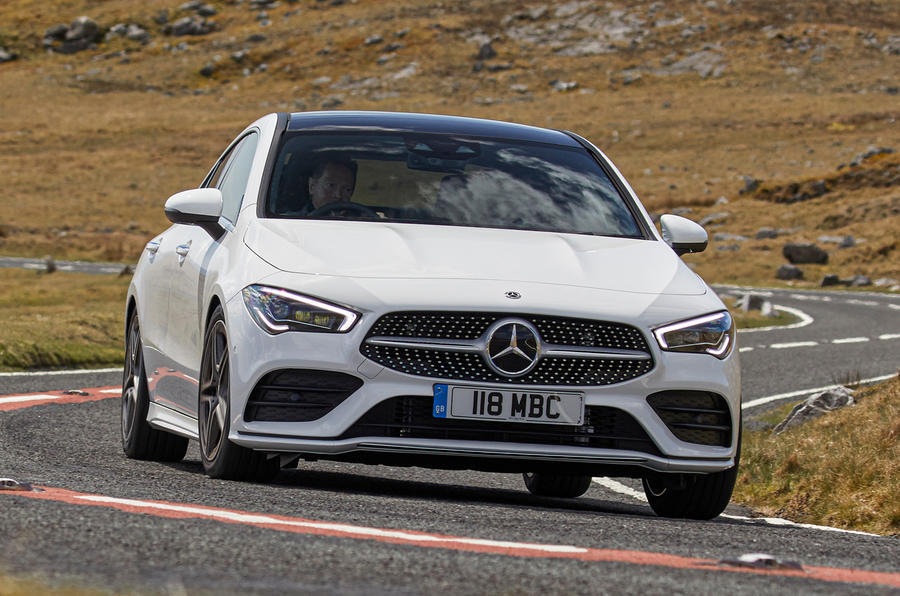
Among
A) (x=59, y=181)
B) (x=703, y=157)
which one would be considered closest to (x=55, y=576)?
(x=59, y=181)

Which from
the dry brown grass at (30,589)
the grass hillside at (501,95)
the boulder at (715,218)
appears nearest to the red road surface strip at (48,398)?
the dry brown grass at (30,589)

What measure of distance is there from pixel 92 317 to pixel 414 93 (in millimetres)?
80742

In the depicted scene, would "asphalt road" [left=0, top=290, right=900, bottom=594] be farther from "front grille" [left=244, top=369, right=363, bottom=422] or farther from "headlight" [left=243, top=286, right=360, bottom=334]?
"headlight" [left=243, top=286, right=360, bottom=334]

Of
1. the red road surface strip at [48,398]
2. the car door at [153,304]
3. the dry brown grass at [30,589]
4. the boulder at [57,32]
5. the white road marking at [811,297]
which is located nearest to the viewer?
the dry brown grass at [30,589]

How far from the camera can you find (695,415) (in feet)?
21.1

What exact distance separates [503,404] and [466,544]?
143 cm

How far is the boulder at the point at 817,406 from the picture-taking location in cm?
1093

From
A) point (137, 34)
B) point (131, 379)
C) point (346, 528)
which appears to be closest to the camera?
point (346, 528)

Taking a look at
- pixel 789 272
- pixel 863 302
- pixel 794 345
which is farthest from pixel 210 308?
pixel 789 272

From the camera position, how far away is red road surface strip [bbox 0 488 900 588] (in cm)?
454

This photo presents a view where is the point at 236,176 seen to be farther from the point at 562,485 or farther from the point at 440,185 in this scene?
the point at 562,485

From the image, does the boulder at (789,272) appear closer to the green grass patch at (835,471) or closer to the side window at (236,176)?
the green grass patch at (835,471)

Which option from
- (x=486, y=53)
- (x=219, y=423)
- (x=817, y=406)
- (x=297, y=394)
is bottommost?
(x=486, y=53)

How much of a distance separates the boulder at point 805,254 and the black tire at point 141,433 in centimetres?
4216
